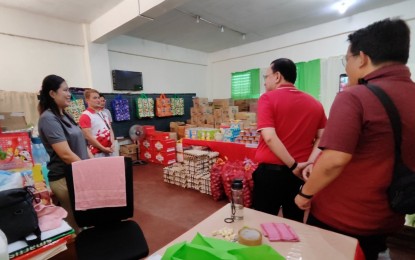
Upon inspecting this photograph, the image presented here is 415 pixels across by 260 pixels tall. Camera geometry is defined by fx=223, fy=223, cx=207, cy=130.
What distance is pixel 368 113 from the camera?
31.7 inches

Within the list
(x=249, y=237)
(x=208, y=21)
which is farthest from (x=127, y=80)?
(x=249, y=237)

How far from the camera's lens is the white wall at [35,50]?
3.79m

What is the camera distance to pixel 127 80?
555cm

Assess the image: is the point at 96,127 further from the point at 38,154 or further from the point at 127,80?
the point at 127,80

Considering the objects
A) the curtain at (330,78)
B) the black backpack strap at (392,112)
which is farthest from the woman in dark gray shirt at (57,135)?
the curtain at (330,78)

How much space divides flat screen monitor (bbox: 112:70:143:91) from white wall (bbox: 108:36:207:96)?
0.56 ft

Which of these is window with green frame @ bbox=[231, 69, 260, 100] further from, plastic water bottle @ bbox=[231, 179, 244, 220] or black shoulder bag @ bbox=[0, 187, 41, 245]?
black shoulder bag @ bbox=[0, 187, 41, 245]

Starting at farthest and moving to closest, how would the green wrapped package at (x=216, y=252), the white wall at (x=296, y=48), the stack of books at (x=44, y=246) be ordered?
1. the white wall at (x=296, y=48)
2. the stack of books at (x=44, y=246)
3. the green wrapped package at (x=216, y=252)

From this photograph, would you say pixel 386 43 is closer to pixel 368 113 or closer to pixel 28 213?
pixel 368 113

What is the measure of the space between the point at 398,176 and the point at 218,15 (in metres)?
4.57

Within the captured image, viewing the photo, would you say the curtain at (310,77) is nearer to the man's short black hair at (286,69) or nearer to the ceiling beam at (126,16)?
the ceiling beam at (126,16)

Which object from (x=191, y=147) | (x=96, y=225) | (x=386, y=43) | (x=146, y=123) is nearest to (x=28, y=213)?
(x=96, y=225)

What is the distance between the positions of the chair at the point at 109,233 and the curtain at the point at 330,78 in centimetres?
515

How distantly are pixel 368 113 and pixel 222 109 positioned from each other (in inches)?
213
